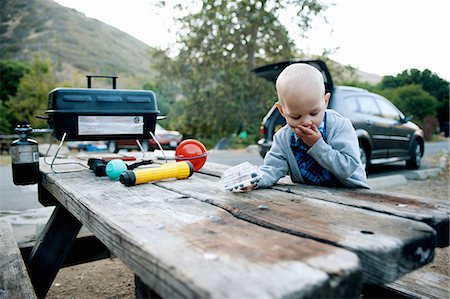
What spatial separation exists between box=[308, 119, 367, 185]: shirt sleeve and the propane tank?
4.91ft

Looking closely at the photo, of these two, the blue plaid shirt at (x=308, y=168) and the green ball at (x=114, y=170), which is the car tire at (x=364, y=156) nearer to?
the blue plaid shirt at (x=308, y=168)

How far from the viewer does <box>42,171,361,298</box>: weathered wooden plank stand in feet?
1.91

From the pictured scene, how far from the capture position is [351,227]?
89 cm

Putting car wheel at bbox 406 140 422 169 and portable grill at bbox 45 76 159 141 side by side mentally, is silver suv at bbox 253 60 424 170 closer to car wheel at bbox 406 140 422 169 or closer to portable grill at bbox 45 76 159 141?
car wheel at bbox 406 140 422 169

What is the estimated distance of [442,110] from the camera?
732 inches

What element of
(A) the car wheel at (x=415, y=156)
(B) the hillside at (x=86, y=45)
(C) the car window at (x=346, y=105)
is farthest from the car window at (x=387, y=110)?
(B) the hillside at (x=86, y=45)

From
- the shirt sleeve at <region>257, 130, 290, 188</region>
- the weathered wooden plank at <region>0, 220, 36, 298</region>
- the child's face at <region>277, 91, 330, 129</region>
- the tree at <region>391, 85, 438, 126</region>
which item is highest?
the tree at <region>391, 85, 438, 126</region>

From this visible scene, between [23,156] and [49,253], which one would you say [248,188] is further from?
[49,253]

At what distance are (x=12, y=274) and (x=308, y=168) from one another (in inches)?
54.1

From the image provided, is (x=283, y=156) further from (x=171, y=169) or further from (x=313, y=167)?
(x=171, y=169)

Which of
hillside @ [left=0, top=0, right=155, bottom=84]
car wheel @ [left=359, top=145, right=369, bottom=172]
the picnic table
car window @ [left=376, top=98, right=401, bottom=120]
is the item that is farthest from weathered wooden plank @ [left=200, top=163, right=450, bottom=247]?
hillside @ [left=0, top=0, right=155, bottom=84]

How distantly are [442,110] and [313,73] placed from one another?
66.4ft

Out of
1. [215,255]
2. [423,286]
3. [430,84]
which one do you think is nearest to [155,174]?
[215,255]

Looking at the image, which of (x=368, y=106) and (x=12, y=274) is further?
(x=368, y=106)
